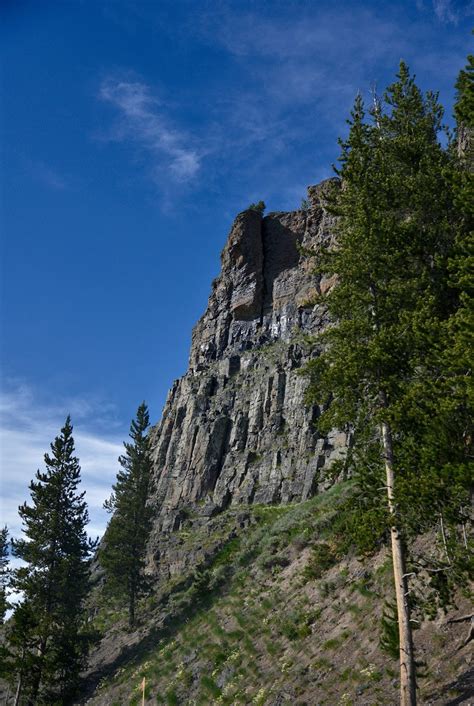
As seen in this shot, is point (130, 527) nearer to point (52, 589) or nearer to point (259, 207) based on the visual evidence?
point (52, 589)

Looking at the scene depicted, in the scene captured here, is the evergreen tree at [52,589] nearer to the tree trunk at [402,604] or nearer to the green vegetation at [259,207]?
the tree trunk at [402,604]

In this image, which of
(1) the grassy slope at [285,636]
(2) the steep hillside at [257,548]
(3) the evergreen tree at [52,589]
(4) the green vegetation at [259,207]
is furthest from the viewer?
(4) the green vegetation at [259,207]

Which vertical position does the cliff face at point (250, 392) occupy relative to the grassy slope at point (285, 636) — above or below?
above

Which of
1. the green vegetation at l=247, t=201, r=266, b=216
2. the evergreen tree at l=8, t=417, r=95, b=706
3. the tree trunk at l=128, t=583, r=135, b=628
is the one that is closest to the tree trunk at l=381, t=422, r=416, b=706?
the evergreen tree at l=8, t=417, r=95, b=706

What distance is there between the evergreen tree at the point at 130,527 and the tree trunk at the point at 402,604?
28824 millimetres

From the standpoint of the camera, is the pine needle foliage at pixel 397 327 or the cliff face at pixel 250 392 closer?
the pine needle foliage at pixel 397 327

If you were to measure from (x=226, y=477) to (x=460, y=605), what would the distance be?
137 feet

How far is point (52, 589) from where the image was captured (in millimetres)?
32781

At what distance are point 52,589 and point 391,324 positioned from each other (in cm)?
2796

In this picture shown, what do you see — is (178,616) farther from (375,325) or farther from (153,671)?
(375,325)

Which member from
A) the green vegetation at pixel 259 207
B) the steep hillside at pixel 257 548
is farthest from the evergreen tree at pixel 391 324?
the green vegetation at pixel 259 207

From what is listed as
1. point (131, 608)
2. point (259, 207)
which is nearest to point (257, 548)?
point (131, 608)

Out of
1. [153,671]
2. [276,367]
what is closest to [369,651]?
[153,671]

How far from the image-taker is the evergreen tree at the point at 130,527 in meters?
38.0
